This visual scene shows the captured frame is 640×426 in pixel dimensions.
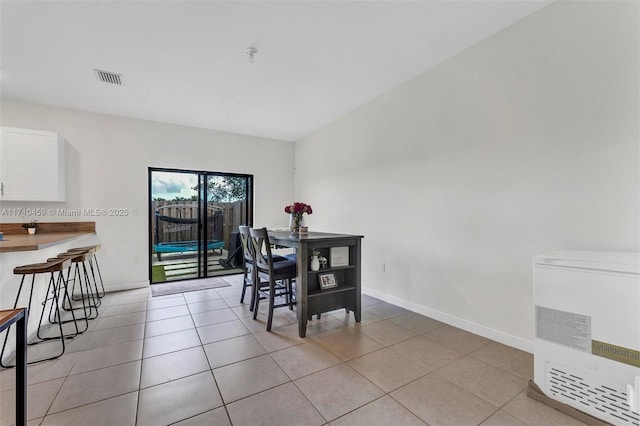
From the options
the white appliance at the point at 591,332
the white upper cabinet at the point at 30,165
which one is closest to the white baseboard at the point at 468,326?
the white appliance at the point at 591,332

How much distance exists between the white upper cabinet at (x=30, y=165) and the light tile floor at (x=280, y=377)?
6.81 feet

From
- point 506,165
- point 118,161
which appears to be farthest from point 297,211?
point 118,161

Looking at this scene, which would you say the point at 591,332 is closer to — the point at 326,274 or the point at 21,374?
the point at 326,274

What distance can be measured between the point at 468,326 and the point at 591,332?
1.26 m

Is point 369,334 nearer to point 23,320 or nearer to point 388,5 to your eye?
point 23,320

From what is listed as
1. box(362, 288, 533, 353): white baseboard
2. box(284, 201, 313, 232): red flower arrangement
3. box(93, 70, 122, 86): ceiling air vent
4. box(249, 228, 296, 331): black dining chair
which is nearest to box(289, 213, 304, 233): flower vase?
box(284, 201, 313, 232): red flower arrangement

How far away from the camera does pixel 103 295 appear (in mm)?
4031

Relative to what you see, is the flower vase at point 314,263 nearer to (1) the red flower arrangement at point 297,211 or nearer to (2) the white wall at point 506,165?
(1) the red flower arrangement at point 297,211

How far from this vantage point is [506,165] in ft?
7.84

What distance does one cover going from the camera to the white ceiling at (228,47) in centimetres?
213

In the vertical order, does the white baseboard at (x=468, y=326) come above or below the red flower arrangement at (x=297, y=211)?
below

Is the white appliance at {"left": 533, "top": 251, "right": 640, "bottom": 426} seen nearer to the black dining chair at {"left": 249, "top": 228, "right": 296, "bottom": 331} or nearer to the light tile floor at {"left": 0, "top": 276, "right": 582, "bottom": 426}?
the light tile floor at {"left": 0, "top": 276, "right": 582, "bottom": 426}

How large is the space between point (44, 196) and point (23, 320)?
3.39m

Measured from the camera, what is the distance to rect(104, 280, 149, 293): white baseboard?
4.20 metres
